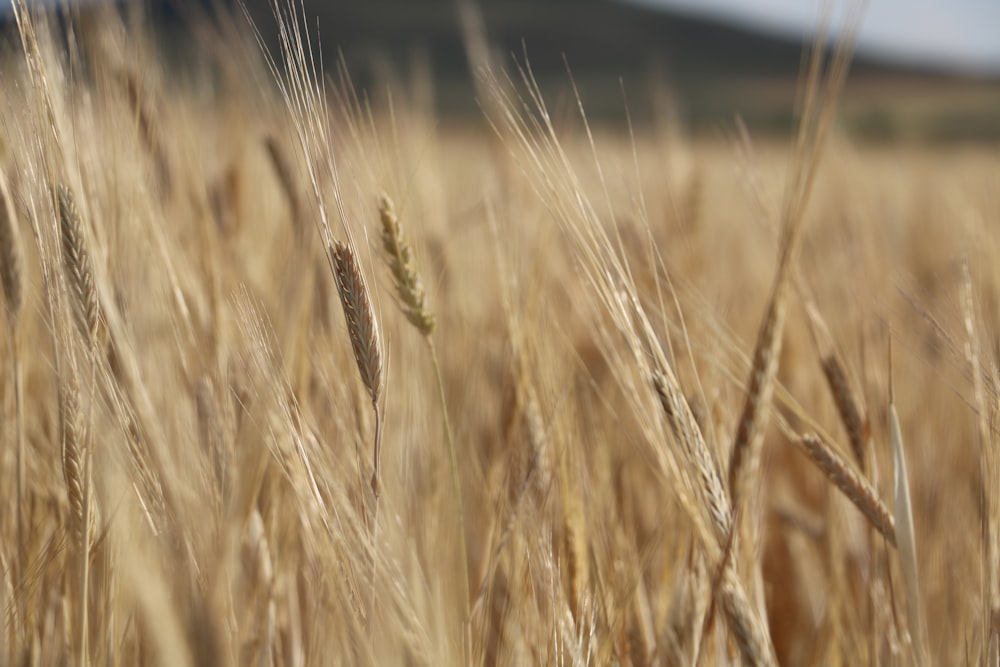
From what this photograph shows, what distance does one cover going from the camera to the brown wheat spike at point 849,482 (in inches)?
22.0

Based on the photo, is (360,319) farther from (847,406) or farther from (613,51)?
(613,51)

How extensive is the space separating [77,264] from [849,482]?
550 millimetres

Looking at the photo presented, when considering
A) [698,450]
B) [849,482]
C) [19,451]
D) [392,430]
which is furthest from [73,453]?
[849,482]

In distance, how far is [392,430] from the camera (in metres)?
0.80

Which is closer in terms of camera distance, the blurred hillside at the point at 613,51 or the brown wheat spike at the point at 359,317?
the brown wheat spike at the point at 359,317

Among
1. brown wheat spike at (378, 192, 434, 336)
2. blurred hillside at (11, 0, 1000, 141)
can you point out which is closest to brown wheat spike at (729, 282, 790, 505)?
brown wheat spike at (378, 192, 434, 336)

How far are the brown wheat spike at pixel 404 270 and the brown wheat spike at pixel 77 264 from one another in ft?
0.65

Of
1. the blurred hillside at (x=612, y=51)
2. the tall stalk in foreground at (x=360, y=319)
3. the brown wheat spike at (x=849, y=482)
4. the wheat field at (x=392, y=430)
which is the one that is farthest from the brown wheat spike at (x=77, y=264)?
the blurred hillside at (x=612, y=51)

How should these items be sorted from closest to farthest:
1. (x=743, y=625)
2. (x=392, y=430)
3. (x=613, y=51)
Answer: (x=743, y=625)
(x=392, y=430)
(x=613, y=51)

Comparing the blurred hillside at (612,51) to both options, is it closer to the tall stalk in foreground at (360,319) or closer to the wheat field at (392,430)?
the wheat field at (392,430)

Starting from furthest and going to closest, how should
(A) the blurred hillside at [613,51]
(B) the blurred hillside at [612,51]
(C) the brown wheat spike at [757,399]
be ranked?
1. (A) the blurred hillside at [613,51]
2. (B) the blurred hillside at [612,51]
3. (C) the brown wheat spike at [757,399]

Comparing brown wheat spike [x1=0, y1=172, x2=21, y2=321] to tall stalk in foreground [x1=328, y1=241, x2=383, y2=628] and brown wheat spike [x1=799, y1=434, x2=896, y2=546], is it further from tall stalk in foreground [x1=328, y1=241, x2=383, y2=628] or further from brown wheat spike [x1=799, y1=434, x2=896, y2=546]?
brown wheat spike [x1=799, y1=434, x2=896, y2=546]

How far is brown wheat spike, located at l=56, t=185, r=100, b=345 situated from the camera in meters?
0.52

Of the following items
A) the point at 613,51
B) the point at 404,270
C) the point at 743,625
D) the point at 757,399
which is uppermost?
the point at 613,51
